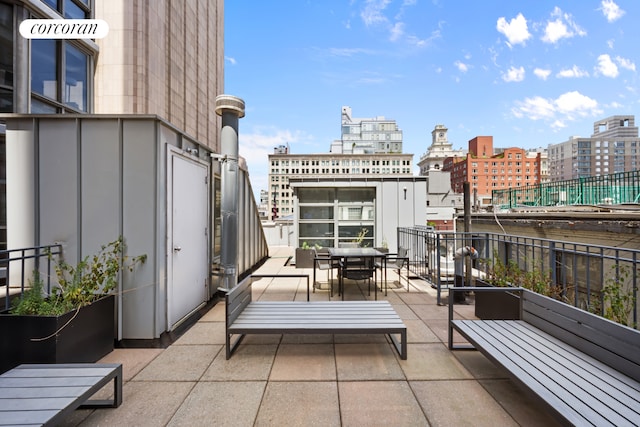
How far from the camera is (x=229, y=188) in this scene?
18.3ft

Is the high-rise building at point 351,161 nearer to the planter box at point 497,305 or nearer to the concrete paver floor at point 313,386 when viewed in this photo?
the planter box at point 497,305

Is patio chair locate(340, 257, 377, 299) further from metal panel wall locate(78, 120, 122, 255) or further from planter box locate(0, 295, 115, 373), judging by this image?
planter box locate(0, 295, 115, 373)

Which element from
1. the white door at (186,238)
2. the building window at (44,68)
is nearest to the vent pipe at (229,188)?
the white door at (186,238)

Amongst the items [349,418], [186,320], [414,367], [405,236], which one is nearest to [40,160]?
[186,320]

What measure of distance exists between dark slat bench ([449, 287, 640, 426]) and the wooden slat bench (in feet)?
10.8

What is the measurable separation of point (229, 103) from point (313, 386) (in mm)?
4983

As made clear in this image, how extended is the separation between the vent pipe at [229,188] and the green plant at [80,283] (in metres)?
1.86

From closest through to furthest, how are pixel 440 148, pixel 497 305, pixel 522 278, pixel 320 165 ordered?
1. pixel 497 305
2. pixel 522 278
3. pixel 320 165
4. pixel 440 148

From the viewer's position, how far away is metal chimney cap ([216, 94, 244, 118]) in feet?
18.7

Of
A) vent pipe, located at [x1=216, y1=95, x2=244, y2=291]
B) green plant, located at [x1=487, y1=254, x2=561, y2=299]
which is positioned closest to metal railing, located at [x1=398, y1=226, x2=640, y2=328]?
green plant, located at [x1=487, y1=254, x2=561, y2=299]

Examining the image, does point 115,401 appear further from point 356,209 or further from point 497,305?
point 356,209

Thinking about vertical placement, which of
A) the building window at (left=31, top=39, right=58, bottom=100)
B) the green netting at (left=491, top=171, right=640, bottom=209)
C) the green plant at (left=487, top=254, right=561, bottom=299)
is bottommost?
the green plant at (left=487, top=254, right=561, bottom=299)

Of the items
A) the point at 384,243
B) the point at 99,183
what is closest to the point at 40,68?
the point at 99,183

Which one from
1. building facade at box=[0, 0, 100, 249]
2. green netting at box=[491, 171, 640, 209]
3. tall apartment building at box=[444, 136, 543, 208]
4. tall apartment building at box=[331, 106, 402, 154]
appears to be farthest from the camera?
tall apartment building at box=[331, 106, 402, 154]
